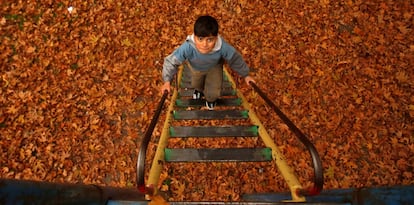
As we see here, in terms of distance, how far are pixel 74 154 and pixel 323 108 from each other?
391 cm

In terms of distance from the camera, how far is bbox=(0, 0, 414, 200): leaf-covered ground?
4414 mm

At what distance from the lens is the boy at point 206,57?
2.90 m

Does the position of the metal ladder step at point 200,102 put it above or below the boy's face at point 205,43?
below

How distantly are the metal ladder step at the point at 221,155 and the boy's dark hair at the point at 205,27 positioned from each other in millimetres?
1091

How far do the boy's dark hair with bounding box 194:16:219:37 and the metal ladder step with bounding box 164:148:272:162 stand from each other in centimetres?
109

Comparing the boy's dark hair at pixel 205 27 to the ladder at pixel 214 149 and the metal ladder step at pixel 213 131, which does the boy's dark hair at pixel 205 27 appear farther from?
the metal ladder step at pixel 213 131

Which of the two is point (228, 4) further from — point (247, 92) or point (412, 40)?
point (412, 40)

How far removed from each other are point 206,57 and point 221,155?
47.7 inches

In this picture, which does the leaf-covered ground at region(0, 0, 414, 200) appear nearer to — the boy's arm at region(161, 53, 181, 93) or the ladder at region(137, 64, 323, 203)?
the ladder at region(137, 64, 323, 203)

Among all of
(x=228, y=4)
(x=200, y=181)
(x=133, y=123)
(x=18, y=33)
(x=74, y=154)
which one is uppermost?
(x=228, y=4)

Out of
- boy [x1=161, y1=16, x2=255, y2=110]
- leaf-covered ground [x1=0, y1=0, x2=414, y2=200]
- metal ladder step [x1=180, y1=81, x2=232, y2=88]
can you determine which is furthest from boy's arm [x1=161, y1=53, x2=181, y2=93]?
leaf-covered ground [x1=0, y1=0, x2=414, y2=200]

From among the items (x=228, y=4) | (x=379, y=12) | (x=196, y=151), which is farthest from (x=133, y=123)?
(x=379, y=12)

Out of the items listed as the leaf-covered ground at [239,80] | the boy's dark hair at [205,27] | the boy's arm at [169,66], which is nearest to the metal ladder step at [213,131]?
the boy's arm at [169,66]

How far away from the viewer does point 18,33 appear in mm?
5930
